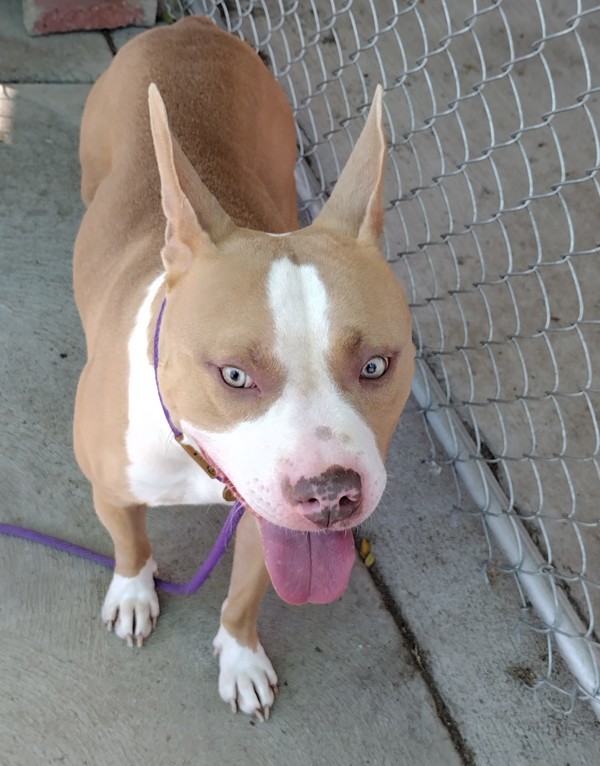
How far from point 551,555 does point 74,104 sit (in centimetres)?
310

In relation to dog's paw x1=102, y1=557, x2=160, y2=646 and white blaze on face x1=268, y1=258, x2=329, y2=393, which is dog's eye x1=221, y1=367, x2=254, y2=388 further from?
dog's paw x1=102, y1=557, x2=160, y2=646

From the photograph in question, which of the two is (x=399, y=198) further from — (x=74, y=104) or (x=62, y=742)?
(x=62, y=742)

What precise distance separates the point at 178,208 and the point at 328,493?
0.75 metres

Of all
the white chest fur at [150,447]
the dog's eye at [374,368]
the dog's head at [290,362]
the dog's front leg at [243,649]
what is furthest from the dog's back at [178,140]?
the dog's front leg at [243,649]

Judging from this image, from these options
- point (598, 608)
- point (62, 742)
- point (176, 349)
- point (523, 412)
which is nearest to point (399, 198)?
point (523, 412)

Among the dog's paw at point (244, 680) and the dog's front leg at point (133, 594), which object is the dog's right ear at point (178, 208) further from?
the dog's paw at point (244, 680)

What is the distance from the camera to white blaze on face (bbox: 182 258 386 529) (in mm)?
1815

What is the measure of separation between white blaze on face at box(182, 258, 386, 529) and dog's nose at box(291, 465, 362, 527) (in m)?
0.01

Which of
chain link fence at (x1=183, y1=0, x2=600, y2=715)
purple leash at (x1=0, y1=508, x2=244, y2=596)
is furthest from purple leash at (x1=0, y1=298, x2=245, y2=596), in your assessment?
chain link fence at (x1=183, y1=0, x2=600, y2=715)

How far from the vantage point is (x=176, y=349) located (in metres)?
2.01

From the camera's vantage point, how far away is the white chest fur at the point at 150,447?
7.49 feet

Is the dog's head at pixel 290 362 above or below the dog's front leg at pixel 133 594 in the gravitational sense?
above

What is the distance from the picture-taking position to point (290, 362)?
6.16 ft

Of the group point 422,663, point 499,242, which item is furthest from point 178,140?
point 422,663
